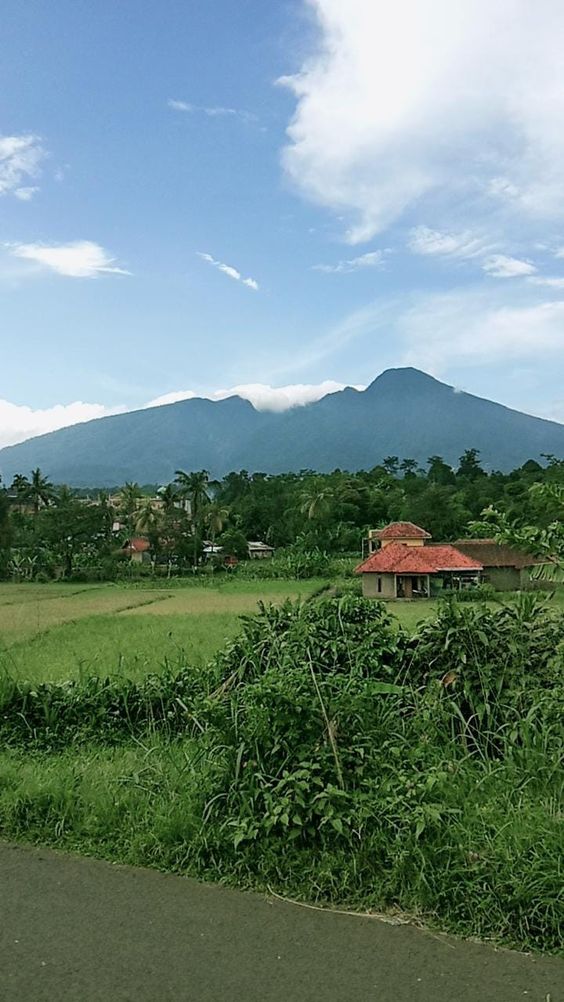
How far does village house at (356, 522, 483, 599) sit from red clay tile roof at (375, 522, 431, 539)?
2.91 metres

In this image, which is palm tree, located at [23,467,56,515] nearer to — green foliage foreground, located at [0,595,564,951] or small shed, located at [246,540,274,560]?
small shed, located at [246,540,274,560]

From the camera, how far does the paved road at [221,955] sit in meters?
1.76

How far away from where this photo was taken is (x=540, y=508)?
3.06 m

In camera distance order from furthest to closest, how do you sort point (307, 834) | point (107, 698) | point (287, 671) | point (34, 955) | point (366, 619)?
point (107, 698)
point (366, 619)
point (287, 671)
point (307, 834)
point (34, 955)

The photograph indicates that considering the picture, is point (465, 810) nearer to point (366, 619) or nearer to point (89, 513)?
point (366, 619)

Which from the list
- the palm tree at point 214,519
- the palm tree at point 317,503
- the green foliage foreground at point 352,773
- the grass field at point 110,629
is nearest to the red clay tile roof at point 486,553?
the grass field at point 110,629

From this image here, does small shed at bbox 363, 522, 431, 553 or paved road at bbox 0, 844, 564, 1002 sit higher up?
paved road at bbox 0, 844, 564, 1002

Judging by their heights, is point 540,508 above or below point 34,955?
above

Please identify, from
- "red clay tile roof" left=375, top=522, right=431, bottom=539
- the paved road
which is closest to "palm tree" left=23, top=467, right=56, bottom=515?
"red clay tile roof" left=375, top=522, right=431, bottom=539

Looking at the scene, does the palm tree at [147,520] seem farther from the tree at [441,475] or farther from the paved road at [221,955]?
the paved road at [221,955]

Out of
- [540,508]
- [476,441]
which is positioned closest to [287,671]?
[540,508]

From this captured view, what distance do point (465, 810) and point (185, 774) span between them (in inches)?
40.6

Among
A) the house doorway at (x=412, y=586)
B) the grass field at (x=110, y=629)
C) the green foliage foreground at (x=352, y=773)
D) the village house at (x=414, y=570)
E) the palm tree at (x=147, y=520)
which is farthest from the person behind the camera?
the palm tree at (x=147, y=520)

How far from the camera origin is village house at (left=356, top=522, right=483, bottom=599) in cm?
2383
